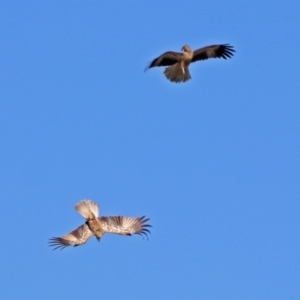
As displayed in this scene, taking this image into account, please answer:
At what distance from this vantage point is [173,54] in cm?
3291

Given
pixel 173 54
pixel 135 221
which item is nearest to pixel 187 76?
pixel 173 54

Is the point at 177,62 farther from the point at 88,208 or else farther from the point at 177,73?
the point at 88,208

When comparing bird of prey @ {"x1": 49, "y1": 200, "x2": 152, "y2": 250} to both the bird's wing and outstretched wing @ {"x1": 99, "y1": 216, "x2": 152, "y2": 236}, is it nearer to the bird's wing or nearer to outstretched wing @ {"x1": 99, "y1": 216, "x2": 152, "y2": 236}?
outstretched wing @ {"x1": 99, "y1": 216, "x2": 152, "y2": 236}

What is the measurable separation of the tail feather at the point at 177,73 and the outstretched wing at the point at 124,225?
12.9 feet

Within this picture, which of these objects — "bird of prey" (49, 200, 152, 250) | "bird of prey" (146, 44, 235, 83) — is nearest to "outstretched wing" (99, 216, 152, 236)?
"bird of prey" (49, 200, 152, 250)

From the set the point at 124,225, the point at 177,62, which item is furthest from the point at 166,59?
the point at 124,225

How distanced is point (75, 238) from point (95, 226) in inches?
27.9

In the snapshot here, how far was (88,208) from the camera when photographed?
30156 millimetres

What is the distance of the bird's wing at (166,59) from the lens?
32.8m

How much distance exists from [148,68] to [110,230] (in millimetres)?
4259

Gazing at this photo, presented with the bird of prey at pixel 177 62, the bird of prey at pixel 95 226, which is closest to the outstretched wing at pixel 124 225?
the bird of prey at pixel 95 226

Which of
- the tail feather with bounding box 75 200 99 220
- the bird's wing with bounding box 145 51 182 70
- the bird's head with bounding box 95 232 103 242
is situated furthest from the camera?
the bird's wing with bounding box 145 51 182 70

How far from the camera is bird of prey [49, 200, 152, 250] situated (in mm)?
30125

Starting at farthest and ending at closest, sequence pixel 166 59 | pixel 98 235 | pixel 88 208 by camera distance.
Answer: pixel 166 59
pixel 88 208
pixel 98 235
